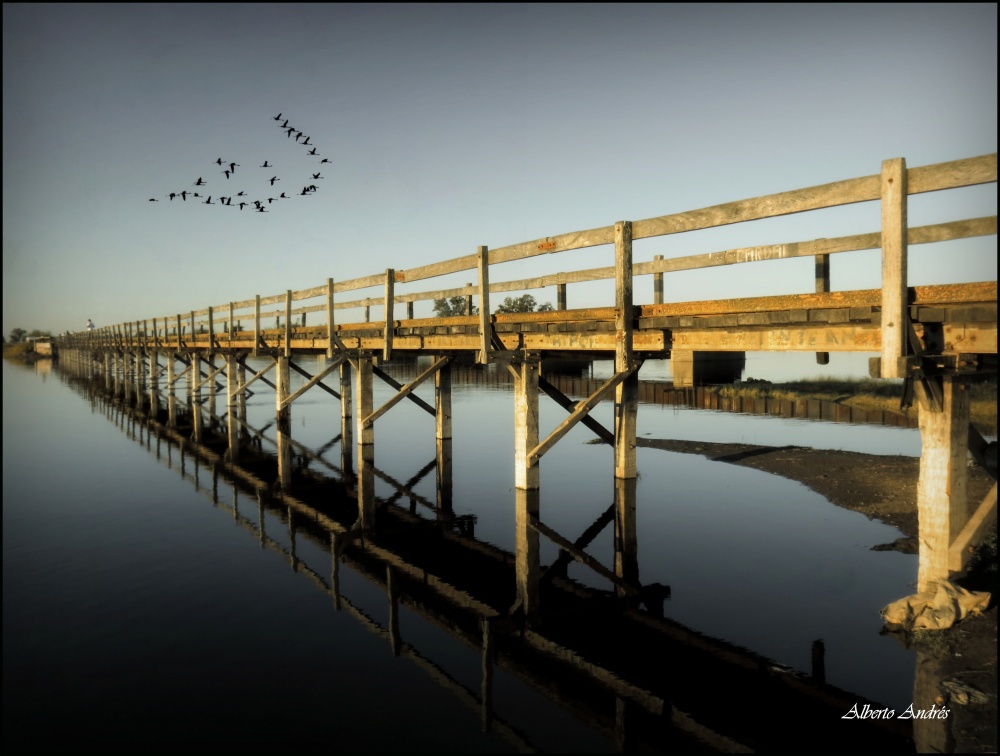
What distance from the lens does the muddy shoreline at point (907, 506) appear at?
4.69 metres

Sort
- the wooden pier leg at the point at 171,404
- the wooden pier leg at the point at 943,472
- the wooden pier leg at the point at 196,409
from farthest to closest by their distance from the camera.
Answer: the wooden pier leg at the point at 171,404, the wooden pier leg at the point at 196,409, the wooden pier leg at the point at 943,472

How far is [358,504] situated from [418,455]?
551cm

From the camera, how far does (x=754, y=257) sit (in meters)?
7.07

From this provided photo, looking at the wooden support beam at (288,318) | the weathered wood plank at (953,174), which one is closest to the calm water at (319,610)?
the weathered wood plank at (953,174)

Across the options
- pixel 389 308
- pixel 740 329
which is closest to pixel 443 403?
pixel 389 308

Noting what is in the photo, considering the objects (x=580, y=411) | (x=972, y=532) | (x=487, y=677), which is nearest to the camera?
(x=972, y=532)

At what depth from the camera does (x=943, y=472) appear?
5.57 metres

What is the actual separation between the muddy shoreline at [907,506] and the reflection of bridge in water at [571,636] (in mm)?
221

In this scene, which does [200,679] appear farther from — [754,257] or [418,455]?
[418,455]

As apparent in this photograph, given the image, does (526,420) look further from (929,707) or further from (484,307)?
(929,707)

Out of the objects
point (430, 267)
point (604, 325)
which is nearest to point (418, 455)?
point (430, 267)

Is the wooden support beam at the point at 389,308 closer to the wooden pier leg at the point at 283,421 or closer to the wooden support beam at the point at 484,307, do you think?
the wooden support beam at the point at 484,307

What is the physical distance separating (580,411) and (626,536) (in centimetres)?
227

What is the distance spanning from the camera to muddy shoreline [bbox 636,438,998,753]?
4.69 m
